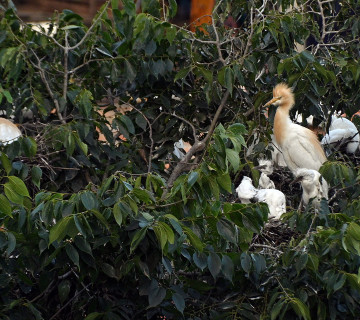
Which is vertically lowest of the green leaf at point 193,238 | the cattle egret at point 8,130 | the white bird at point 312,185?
the white bird at point 312,185

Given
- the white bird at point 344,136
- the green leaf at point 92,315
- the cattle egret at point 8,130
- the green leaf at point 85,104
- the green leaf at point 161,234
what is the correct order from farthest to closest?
the white bird at point 344,136, the cattle egret at point 8,130, the green leaf at point 85,104, the green leaf at point 92,315, the green leaf at point 161,234

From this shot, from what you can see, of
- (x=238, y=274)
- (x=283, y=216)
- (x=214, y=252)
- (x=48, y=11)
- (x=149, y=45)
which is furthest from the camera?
(x=48, y=11)

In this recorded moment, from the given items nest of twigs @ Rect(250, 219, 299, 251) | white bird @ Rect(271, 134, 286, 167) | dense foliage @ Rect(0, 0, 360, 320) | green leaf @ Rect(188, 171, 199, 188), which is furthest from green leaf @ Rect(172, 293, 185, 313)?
white bird @ Rect(271, 134, 286, 167)

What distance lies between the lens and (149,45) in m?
4.89

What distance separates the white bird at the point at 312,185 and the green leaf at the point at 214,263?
1.13 m

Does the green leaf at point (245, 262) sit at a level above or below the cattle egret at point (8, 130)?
above

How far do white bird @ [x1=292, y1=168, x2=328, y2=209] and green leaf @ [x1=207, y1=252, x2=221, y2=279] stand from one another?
1.13m

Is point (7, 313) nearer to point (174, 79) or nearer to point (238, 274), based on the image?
point (238, 274)

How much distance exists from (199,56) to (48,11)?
4713 millimetres

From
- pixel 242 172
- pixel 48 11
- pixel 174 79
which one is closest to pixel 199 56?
pixel 174 79

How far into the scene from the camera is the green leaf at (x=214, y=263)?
384 centimetres

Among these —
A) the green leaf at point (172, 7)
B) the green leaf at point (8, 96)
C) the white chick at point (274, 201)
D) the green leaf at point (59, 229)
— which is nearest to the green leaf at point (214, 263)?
the green leaf at point (59, 229)

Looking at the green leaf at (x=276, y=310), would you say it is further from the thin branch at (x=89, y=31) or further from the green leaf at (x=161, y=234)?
the thin branch at (x=89, y=31)

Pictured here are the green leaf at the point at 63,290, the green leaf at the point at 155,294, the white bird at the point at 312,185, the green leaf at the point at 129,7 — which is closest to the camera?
the green leaf at the point at 155,294
